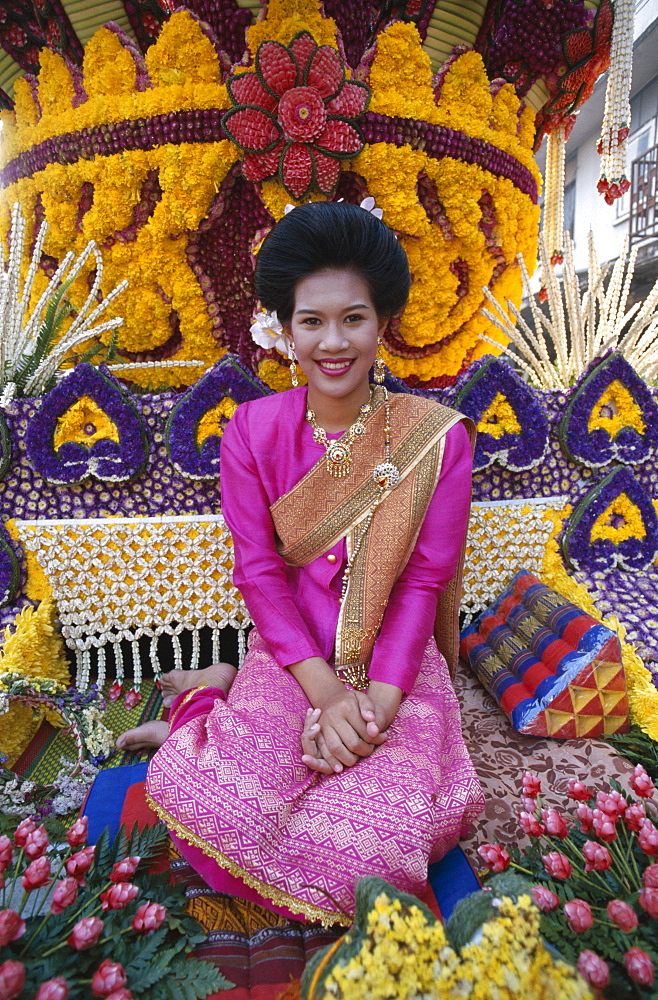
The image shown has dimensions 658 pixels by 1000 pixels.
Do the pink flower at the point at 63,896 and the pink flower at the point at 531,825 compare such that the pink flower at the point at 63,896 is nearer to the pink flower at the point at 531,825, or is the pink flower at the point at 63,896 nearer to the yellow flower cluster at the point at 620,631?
the pink flower at the point at 531,825

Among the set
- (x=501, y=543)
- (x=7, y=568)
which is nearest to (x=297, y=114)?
(x=501, y=543)

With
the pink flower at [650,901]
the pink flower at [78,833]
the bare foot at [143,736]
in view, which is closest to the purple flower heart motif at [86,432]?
the bare foot at [143,736]

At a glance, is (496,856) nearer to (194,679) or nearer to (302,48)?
(194,679)

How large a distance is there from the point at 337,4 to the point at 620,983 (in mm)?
2546

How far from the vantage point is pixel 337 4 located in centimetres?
184

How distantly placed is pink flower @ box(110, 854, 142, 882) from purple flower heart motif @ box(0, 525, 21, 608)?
98 centimetres

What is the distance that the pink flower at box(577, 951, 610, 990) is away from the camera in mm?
784

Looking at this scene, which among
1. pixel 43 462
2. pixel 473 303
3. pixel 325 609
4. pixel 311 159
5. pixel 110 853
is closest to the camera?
pixel 110 853

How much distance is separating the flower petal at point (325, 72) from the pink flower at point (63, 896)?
2080 millimetres

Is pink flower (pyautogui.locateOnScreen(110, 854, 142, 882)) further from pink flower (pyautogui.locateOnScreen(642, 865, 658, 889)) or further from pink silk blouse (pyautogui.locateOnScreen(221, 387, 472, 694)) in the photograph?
pink flower (pyautogui.locateOnScreen(642, 865, 658, 889))

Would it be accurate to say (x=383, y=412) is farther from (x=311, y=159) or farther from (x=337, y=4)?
(x=337, y=4)

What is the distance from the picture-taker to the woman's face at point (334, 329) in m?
1.21

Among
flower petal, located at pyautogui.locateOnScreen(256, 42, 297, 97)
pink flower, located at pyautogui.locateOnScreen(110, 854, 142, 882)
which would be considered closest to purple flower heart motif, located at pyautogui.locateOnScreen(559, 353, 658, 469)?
flower petal, located at pyautogui.locateOnScreen(256, 42, 297, 97)

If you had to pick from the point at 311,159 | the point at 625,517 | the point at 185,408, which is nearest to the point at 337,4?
the point at 311,159
